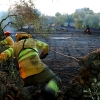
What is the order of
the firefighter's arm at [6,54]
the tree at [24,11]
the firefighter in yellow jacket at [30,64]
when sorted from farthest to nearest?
the tree at [24,11]
the firefighter in yellow jacket at [30,64]
the firefighter's arm at [6,54]

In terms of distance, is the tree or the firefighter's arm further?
the tree

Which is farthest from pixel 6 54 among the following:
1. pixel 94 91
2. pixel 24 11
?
pixel 24 11

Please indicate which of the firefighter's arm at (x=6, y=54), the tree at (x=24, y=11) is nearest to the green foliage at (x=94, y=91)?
the firefighter's arm at (x=6, y=54)

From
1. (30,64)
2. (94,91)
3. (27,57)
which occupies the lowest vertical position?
(94,91)

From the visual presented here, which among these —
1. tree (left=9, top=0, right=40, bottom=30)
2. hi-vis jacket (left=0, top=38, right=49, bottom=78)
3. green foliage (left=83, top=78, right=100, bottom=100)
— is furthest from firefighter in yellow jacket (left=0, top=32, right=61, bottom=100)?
tree (left=9, top=0, right=40, bottom=30)

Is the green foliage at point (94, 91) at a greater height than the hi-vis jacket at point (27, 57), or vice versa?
the hi-vis jacket at point (27, 57)

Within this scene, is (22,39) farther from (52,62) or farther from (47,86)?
(52,62)

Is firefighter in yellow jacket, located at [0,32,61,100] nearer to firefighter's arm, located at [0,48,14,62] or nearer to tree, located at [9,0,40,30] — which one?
firefighter's arm, located at [0,48,14,62]

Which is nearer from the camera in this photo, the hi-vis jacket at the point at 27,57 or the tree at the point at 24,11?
the hi-vis jacket at the point at 27,57

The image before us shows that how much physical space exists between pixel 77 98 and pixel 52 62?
1275 centimetres

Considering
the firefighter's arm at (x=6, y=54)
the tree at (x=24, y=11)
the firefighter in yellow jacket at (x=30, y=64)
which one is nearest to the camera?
the firefighter's arm at (x=6, y=54)

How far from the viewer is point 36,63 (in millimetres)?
4375

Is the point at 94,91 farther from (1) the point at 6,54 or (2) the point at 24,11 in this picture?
(2) the point at 24,11

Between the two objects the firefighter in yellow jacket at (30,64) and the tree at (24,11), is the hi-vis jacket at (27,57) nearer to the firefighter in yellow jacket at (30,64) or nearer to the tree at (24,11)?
the firefighter in yellow jacket at (30,64)
